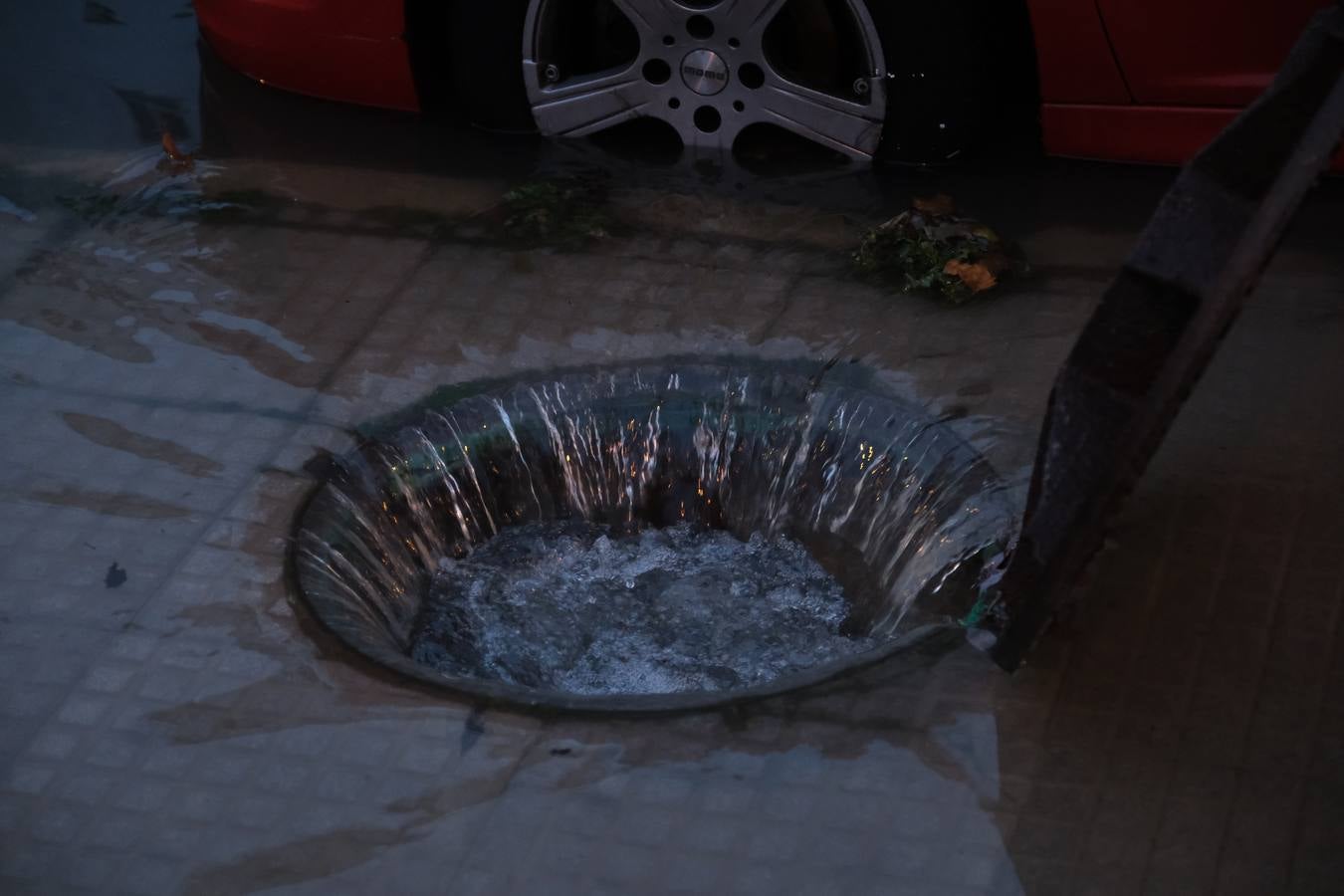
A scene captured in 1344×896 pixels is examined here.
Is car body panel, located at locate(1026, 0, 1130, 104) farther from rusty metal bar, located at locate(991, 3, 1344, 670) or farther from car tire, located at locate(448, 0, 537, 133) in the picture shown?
car tire, located at locate(448, 0, 537, 133)

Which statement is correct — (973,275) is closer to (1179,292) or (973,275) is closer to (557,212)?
(557,212)

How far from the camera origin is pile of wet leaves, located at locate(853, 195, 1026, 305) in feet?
12.3

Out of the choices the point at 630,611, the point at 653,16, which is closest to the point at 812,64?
the point at 653,16

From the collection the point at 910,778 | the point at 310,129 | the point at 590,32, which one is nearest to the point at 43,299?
the point at 310,129

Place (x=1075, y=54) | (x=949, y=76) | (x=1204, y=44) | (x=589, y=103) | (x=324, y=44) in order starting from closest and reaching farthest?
(x=1204, y=44), (x=1075, y=54), (x=949, y=76), (x=589, y=103), (x=324, y=44)

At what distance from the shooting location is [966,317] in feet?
12.1

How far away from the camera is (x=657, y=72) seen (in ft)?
14.3

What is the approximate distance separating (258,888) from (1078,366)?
156 centimetres

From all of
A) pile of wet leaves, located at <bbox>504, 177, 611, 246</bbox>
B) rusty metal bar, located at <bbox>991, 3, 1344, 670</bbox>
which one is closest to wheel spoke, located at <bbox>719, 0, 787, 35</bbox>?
pile of wet leaves, located at <bbox>504, 177, 611, 246</bbox>

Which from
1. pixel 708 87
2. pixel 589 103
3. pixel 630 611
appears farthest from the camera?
pixel 589 103

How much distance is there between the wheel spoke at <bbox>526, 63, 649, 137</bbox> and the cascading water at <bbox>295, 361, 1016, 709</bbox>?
112cm

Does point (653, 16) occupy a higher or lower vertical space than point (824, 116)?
higher

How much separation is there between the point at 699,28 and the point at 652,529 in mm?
1472

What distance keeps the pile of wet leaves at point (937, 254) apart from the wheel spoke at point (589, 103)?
0.85 meters
